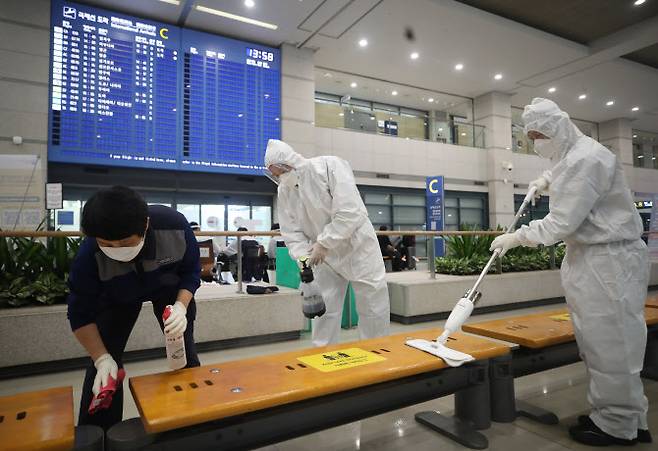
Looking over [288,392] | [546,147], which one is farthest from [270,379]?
[546,147]

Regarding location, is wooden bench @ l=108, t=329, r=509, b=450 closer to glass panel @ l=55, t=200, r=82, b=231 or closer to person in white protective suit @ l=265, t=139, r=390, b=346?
person in white protective suit @ l=265, t=139, r=390, b=346

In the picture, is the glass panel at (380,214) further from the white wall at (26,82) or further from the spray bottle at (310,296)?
the spray bottle at (310,296)

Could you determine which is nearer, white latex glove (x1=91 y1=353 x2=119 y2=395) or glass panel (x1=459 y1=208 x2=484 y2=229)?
white latex glove (x1=91 y1=353 x2=119 y2=395)

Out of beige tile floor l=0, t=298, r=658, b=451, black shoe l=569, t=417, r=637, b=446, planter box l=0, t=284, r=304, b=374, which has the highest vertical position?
planter box l=0, t=284, r=304, b=374

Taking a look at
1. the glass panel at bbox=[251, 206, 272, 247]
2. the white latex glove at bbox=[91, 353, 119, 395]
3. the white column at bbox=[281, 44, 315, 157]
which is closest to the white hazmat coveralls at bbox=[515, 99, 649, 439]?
the white latex glove at bbox=[91, 353, 119, 395]

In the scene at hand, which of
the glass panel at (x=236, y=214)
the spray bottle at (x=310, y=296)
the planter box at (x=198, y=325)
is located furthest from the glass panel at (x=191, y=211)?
the spray bottle at (x=310, y=296)

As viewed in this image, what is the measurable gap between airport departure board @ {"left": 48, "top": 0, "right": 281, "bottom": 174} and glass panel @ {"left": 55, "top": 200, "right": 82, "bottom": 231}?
108 centimetres

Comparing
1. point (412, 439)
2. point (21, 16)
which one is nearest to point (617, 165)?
point (412, 439)

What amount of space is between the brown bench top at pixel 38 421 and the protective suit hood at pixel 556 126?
2344 mm

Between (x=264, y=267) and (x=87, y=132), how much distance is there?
3.84 meters

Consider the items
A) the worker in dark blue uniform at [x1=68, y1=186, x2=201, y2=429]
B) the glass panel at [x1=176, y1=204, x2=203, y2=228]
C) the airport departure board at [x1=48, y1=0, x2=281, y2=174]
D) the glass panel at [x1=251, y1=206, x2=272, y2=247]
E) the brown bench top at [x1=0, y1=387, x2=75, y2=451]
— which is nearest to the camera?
the brown bench top at [x1=0, y1=387, x2=75, y2=451]

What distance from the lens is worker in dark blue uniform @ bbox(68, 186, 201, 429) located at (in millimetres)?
1316

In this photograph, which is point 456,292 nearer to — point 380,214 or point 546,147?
point 546,147

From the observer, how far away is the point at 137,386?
4.56 ft
